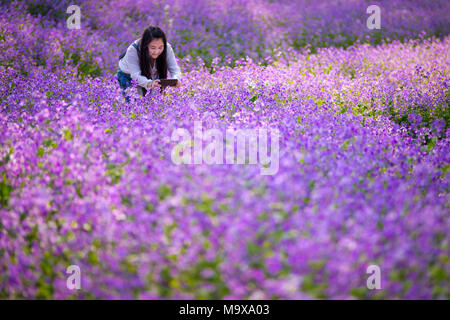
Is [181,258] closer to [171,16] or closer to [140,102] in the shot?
[140,102]

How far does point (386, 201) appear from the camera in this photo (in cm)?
231

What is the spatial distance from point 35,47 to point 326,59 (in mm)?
4637

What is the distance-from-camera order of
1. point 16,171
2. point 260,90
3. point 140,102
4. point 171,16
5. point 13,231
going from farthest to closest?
point 171,16 → point 260,90 → point 140,102 → point 16,171 → point 13,231

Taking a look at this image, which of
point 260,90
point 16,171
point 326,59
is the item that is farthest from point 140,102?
point 326,59

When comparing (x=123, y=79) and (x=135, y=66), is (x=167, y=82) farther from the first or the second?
(x=123, y=79)

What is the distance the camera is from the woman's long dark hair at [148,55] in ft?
14.6

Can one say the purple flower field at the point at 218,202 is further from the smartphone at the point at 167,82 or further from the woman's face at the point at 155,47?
the woman's face at the point at 155,47

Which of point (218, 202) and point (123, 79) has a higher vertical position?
point (123, 79)

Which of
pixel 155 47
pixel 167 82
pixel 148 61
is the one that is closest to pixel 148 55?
pixel 148 61

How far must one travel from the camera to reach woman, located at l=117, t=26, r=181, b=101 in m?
4.44

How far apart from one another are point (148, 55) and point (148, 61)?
0.24 feet

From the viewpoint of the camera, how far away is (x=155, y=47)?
14.7 feet

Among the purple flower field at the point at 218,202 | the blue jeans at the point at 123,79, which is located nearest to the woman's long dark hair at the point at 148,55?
the blue jeans at the point at 123,79

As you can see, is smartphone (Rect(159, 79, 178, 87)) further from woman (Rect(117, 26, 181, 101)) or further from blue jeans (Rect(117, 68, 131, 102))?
blue jeans (Rect(117, 68, 131, 102))
